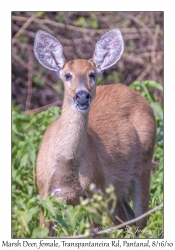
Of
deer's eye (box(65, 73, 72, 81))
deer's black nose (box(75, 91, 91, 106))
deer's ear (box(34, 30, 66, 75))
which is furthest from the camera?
deer's ear (box(34, 30, 66, 75))

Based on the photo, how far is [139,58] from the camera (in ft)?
41.0

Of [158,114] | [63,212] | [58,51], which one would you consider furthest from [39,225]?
[158,114]

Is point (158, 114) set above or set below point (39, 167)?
above

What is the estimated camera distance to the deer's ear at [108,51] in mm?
7531

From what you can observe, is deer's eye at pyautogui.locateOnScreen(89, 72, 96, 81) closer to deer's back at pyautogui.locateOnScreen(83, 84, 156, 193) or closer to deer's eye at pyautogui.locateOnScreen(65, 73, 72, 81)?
deer's eye at pyautogui.locateOnScreen(65, 73, 72, 81)

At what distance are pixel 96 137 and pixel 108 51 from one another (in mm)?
961

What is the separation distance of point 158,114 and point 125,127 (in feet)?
4.97

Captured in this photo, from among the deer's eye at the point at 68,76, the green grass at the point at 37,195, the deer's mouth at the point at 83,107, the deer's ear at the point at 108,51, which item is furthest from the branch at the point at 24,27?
the deer's mouth at the point at 83,107

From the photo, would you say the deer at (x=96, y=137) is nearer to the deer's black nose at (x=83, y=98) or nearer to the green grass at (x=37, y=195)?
the deer's black nose at (x=83, y=98)

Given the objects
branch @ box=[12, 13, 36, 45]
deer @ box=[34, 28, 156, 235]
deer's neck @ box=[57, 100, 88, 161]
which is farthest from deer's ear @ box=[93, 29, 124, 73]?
branch @ box=[12, 13, 36, 45]

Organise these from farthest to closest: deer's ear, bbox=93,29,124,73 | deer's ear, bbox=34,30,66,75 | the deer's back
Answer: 1. the deer's back
2. deer's ear, bbox=93,29,124,73
3. deer's ear, bbox=34,30,66,75

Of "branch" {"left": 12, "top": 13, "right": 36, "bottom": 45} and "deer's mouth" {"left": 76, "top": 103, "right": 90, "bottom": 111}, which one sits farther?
"branch" {"left": 12, "top": 13, "right": 36, "bottom": 45}

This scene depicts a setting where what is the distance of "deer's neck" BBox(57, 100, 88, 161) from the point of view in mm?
7121
